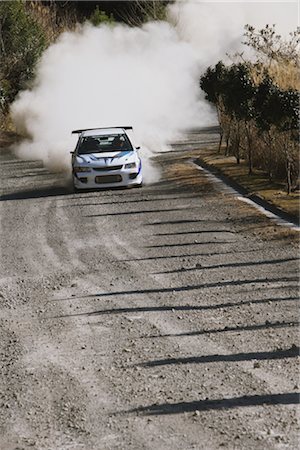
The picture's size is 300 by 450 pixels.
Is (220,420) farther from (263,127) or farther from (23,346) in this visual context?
(263,127)

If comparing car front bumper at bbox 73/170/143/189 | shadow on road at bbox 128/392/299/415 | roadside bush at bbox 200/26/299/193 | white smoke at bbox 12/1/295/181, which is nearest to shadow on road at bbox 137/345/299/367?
shadow on road at bbox 128/392/299/415

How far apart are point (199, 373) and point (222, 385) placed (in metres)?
0.50

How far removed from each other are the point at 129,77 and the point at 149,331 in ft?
111

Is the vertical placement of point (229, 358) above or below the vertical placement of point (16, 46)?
below

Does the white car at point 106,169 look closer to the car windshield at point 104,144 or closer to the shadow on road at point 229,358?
the car windshield at point 104,144

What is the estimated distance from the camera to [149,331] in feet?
36.2

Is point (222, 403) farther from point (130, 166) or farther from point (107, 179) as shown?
point (130, 166)

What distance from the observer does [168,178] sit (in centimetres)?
2778

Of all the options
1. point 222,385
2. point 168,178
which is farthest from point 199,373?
point 168,178

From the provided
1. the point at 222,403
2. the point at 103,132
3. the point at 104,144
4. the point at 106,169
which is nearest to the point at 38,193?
the point at 106,169

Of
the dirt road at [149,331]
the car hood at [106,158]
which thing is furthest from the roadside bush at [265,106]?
the car hood at [106,158]

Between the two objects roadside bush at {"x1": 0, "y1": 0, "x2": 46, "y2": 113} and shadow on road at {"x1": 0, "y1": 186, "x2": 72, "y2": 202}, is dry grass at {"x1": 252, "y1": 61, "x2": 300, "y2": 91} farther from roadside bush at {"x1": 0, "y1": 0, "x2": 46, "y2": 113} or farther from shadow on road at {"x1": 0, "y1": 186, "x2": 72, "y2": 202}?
roadside bush at {"x1": 0, "y1": 0, "x2": 46, "y2": 113}

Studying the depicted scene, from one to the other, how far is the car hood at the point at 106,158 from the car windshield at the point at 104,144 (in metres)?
0.38

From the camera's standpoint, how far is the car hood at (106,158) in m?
25.2
